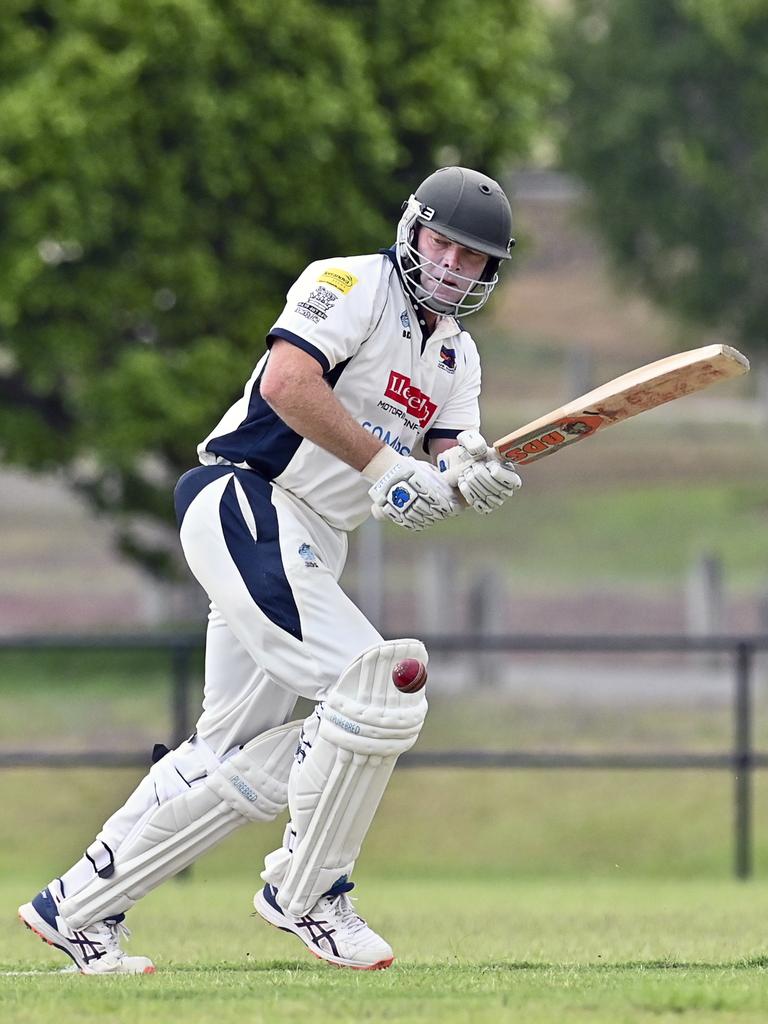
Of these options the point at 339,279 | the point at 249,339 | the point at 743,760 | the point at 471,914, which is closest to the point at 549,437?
the point at 339,279

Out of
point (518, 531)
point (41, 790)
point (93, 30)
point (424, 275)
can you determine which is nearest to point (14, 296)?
point (93, 30)

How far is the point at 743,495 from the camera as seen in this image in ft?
138

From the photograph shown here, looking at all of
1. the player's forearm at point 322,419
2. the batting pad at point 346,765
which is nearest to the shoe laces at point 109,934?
the batting pad at point 346,765

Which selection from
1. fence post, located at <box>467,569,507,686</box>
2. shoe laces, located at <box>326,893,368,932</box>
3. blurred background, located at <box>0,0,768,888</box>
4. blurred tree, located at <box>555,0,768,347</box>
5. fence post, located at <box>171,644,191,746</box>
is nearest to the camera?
shoe laces, located at <box>326,893,368,932</box>

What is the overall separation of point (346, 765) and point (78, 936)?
921 mm

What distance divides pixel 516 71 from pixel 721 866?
34.4ft

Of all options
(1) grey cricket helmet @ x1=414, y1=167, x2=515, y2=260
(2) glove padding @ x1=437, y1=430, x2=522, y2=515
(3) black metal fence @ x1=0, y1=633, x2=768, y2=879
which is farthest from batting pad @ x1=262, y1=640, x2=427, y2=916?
(3) black metal fence @ x1=0, y1=633, x2=768, y2=879

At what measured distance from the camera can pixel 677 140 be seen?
34.5 m

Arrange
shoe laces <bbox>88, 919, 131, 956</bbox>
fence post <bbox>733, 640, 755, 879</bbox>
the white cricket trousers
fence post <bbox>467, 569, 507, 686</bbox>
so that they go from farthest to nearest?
fence post <bbox>467, 569, 507, 686</bbox> → fence post <bbox>733, 640, 755, 879</bbox> → shoe laces <bbox>88, 919, 131, 956</bbox> → the white cricket trousers

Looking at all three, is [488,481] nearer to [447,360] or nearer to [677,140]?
[447,360]

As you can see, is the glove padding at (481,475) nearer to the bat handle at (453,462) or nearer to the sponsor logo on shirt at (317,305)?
the bat handle at (453,462)

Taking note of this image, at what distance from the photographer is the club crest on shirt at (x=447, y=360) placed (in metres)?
5.39

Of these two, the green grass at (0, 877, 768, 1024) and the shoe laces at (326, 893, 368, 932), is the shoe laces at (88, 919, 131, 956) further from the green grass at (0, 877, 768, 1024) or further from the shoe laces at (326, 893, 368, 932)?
the shoe laces at (326, 893, 368, 932)

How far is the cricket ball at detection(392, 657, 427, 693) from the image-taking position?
4.93 metres
